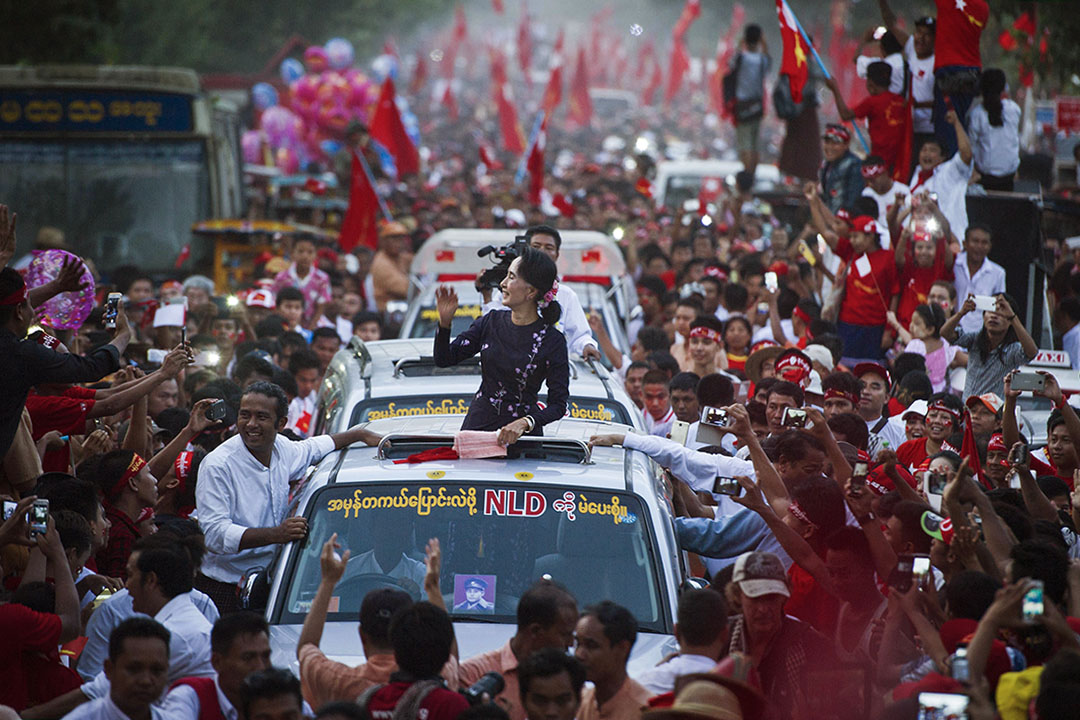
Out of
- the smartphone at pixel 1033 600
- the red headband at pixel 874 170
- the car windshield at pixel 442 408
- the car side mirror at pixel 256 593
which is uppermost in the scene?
the red headband at pixel 874 170

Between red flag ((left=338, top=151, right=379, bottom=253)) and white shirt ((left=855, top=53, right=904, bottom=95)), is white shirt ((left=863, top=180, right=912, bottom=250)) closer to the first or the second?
white shirt ((left=855, top=53, right=904, bottom=95))

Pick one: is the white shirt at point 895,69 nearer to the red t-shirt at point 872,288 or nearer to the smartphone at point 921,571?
the red t-shirt at point 872,288

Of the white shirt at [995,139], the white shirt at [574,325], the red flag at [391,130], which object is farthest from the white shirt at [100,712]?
the red flag at [391,130]

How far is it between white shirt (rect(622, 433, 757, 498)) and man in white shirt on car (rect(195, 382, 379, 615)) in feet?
3.82

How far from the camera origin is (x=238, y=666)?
15.3 feet

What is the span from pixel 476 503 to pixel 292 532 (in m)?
0.71

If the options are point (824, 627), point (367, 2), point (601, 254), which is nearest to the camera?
point (824, 627)

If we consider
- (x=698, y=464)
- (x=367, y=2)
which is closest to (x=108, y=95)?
(x=698, y=464)

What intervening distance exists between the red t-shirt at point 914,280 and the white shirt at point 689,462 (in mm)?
5002

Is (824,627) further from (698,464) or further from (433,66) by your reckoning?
(433,66)

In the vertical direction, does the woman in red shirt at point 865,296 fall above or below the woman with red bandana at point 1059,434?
above

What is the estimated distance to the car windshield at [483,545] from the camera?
18.6 feet

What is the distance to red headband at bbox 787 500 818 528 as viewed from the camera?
5.86 meters

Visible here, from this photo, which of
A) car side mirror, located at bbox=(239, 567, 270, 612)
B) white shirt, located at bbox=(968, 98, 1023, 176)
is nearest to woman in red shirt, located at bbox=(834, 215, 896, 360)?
white shirt, located at bbox=(968, 98, 1023, 176)
